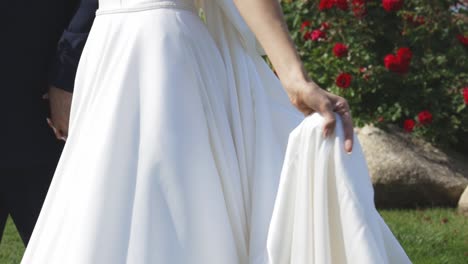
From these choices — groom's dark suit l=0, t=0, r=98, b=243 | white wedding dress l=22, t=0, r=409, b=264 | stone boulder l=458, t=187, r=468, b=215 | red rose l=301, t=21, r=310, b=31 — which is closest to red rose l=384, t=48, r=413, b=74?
red rose l=301, t=21, r=310, b=31

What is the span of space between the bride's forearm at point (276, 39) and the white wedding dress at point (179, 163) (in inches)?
4.1

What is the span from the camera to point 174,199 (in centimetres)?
240

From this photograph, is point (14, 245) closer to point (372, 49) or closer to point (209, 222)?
point (372, 49)

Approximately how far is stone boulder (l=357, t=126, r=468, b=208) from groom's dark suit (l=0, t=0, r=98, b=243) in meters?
3.84

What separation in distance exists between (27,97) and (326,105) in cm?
116

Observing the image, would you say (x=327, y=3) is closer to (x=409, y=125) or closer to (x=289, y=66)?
(x=409, y=125)

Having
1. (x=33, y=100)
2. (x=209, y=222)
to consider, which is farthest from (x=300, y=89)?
(x=33, y=100)

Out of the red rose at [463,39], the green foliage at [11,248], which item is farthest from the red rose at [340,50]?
the green foliage at [11,248]

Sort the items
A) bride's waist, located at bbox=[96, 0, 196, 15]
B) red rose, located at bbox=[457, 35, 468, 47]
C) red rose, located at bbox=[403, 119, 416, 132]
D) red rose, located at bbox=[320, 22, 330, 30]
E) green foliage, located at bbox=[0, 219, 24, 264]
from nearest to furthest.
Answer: bride's waist, located at bbox=[96, 0, 196, 15], green foliage, located at bbox=[0, 219, 24, 264], red rose, located at bbox=[403, 119, 416, 132], red rose, located at bbox=[457, 35, 468, 47], red rose, located at bbox=[320, 22, 330, 30]

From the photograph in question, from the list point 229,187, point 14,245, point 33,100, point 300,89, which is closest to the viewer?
point 300,89

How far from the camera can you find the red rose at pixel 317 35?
24.0 ft

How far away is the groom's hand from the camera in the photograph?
10.00 feet

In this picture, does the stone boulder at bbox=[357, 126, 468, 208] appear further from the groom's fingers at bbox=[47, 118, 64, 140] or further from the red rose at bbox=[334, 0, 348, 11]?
the groom's fingers at bbox=[47, 118, 64, 140]

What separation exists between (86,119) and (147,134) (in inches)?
7.3
